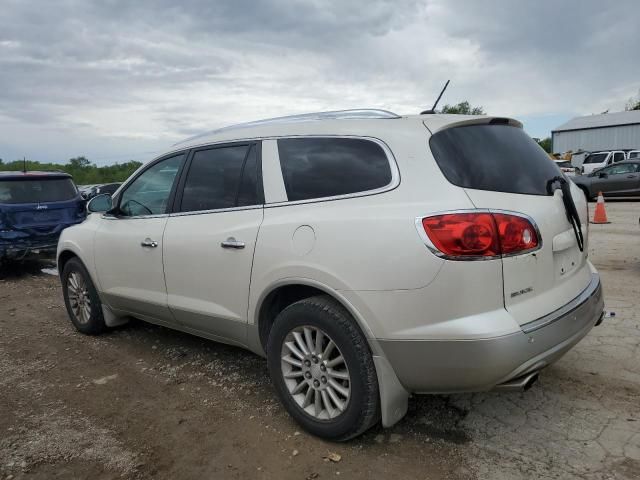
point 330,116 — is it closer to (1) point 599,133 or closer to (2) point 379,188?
A: (2) point 379,188

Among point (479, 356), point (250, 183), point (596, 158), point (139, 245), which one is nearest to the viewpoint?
point (479, 356)

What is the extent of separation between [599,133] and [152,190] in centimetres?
5112

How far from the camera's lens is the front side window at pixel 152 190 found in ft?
13.5

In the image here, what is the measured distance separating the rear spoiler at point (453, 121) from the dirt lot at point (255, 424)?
171cm

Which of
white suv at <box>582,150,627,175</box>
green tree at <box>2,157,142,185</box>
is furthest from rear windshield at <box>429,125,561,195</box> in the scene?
green tree at <box>2,157,142,185</box>

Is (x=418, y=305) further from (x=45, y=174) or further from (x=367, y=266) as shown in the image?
(x=45, y=174)

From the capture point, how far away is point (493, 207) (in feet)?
8.29

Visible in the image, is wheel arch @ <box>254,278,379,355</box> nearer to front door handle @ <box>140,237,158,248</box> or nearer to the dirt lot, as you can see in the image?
the dirt lot

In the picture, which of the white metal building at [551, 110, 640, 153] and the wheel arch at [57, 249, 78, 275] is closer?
the wheel arch at [57, 249, 78, 275]

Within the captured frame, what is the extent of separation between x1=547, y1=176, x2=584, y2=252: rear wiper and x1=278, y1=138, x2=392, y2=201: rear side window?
95cm

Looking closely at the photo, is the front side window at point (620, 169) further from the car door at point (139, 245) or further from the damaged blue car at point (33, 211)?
the car door at point (139, 245)

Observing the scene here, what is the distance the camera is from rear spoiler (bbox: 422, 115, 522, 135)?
2816 millimetres

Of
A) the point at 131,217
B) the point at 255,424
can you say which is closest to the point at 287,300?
the point at 255,424

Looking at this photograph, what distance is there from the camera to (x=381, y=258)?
258 cm
